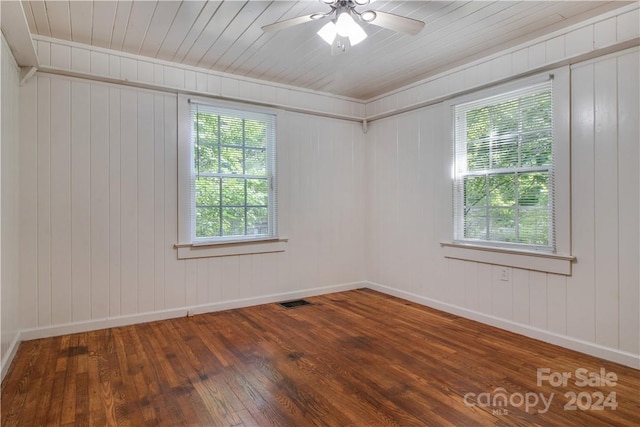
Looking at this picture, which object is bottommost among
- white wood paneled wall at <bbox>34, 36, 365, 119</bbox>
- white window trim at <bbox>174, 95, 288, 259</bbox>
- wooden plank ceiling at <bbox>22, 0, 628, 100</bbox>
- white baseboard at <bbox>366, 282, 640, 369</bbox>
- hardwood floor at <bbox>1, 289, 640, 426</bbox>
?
hardwood floor at <bbox>1, 289, 640, 426</bbox>

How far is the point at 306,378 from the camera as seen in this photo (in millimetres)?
2451

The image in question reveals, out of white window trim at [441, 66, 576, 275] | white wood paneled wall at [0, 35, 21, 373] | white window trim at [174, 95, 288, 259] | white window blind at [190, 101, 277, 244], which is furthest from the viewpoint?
white window blind at [190, 101, 277, 244]

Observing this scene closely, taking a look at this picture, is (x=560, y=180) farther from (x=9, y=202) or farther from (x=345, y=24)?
(x=9, y=202)

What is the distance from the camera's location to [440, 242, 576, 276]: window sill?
9.86 ft

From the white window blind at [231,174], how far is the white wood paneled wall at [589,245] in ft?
6.27

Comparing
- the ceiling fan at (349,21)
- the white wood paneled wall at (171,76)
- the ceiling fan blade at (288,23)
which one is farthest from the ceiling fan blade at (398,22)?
the white wood paneled wall at (171,76)

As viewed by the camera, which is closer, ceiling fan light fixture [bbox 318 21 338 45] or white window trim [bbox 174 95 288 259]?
ceiling fan light fixture [bbox 318 21 338 45]

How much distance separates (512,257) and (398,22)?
2.29 metres

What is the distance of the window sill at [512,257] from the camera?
118 inches

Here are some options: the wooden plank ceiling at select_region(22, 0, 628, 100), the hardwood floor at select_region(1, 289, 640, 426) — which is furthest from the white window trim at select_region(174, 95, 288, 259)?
the hardwood floor at select_region(1, 289, 640, 426)

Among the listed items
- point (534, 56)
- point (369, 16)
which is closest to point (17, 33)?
point (369, 16)

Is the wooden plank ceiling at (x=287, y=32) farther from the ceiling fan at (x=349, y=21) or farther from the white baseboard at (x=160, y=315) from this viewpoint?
the white baseboard at (x=160, y=315)

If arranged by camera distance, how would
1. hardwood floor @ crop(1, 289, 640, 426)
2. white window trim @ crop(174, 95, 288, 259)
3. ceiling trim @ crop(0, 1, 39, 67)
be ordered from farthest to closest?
white window trim @ crop(174, 95, 288, 259) → ceiling trim @ crop(0, 1, 39, 67) → hardwood floor @ crop(1, 289, 640, 426)

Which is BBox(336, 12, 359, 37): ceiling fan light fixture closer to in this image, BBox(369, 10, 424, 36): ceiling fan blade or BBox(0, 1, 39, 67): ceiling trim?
BBox(369, 10, 424, 36): ceiling fan blade
